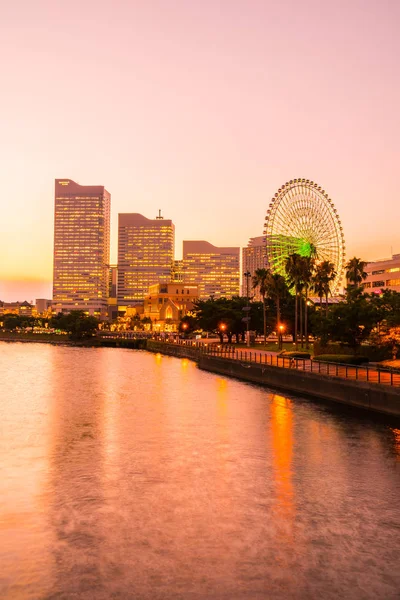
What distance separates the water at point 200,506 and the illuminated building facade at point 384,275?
123433 millimetres

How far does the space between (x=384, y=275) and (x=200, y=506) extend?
152m

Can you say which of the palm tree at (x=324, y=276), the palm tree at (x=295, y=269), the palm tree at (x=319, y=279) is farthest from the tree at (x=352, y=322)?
the palm tree at (x=319, y=279)

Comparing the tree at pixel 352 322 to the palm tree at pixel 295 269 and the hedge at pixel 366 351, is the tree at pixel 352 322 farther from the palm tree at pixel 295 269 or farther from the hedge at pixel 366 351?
the palm tree at pixel 295 269

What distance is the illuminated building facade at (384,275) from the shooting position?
157 metres

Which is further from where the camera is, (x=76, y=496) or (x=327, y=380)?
(x=327, y=380)

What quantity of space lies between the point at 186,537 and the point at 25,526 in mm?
5308

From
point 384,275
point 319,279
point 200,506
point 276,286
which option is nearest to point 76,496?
point 200,506

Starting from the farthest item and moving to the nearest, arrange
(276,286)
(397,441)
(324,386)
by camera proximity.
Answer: (276,286)
(324,386)
(397,441)

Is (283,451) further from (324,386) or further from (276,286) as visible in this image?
(276,286)

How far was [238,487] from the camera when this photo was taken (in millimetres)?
22859

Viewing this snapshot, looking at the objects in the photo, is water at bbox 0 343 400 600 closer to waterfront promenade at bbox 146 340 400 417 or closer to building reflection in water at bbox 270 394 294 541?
building reflection in water at bbox 270 394 294 541

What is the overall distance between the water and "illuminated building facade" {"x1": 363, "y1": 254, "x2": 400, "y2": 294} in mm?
123433

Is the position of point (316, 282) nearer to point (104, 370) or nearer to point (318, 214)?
point (318, 214)

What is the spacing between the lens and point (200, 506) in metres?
20.4
